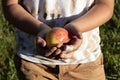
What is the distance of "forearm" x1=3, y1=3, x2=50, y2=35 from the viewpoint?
204 centimetres

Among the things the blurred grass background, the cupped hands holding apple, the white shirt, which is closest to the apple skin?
the cupped hands holding apple

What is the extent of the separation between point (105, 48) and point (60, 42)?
1668 millimetres

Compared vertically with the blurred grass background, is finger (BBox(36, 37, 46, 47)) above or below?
above

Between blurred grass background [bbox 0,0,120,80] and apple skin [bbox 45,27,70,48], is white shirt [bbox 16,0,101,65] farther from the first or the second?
blurred grass background [bbox 0,0,120,80]

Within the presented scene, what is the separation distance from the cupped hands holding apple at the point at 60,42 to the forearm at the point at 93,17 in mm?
70

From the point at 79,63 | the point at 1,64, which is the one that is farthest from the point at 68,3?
the point at 1,64

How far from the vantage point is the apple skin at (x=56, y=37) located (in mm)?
1932

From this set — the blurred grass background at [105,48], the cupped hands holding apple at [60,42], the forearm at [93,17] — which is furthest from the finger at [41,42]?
the blurred grass background at [105,48]

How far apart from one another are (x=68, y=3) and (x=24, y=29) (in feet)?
0.74

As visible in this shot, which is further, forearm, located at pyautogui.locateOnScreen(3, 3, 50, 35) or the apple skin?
forearm, located at pyautogui.locateOnScreen(3, 3, 50, 35)

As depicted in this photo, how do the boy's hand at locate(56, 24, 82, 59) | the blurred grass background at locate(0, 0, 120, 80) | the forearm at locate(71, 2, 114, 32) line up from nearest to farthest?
the boy's hand at locate(56, 24, 82, 59) < the forearm at locate(71, 2, 114, 32) < the blurred grass background at locate(0, 0, 120, 80)

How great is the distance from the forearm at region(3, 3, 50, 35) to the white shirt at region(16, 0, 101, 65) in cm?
6

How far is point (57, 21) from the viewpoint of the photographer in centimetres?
212

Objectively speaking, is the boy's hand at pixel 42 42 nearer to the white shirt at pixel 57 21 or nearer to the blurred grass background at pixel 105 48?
the white shirt at pixel 57 21
